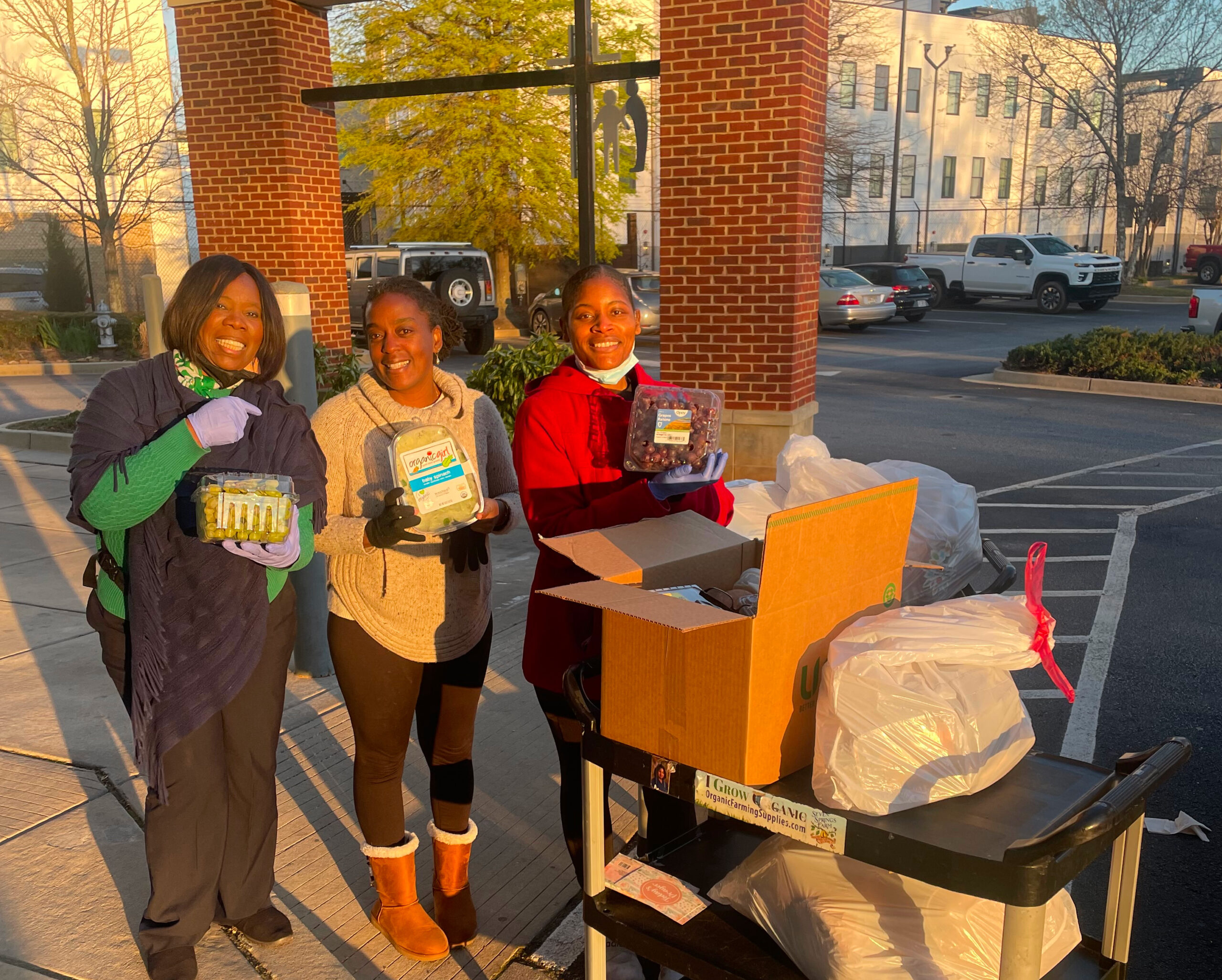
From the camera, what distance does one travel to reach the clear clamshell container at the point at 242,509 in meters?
2.37

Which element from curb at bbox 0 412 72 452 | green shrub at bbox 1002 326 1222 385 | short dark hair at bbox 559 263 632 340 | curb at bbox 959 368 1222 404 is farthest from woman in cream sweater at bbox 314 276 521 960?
green shrub at bbox 1002 326 1222 385

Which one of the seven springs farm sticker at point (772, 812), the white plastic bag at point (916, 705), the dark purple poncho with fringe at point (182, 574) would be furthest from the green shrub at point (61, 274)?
the white plastic bag at point (916, 705)

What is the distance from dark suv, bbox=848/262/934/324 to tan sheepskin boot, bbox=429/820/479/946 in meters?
23.9

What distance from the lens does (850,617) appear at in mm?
2125

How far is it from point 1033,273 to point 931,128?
1935 cm

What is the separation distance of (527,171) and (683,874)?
23723mm

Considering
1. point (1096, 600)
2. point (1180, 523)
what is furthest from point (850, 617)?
point (1180, 523)

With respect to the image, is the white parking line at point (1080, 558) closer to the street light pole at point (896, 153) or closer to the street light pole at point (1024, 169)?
the street light pole at point (896, 153)

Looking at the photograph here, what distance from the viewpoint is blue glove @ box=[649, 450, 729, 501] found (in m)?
2.65

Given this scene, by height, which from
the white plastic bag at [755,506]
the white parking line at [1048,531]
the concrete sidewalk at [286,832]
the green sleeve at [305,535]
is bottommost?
the white parking line at [1048,531]

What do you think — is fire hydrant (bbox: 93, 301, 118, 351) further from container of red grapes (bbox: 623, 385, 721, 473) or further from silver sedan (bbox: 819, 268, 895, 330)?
container of red grapes (bbox: 623, 385, 721, 473)

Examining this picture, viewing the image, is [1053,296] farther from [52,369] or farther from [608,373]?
[608,373]

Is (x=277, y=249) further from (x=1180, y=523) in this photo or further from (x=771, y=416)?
(x=1180, y=523)

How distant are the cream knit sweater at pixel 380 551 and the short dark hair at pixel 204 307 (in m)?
0.26
